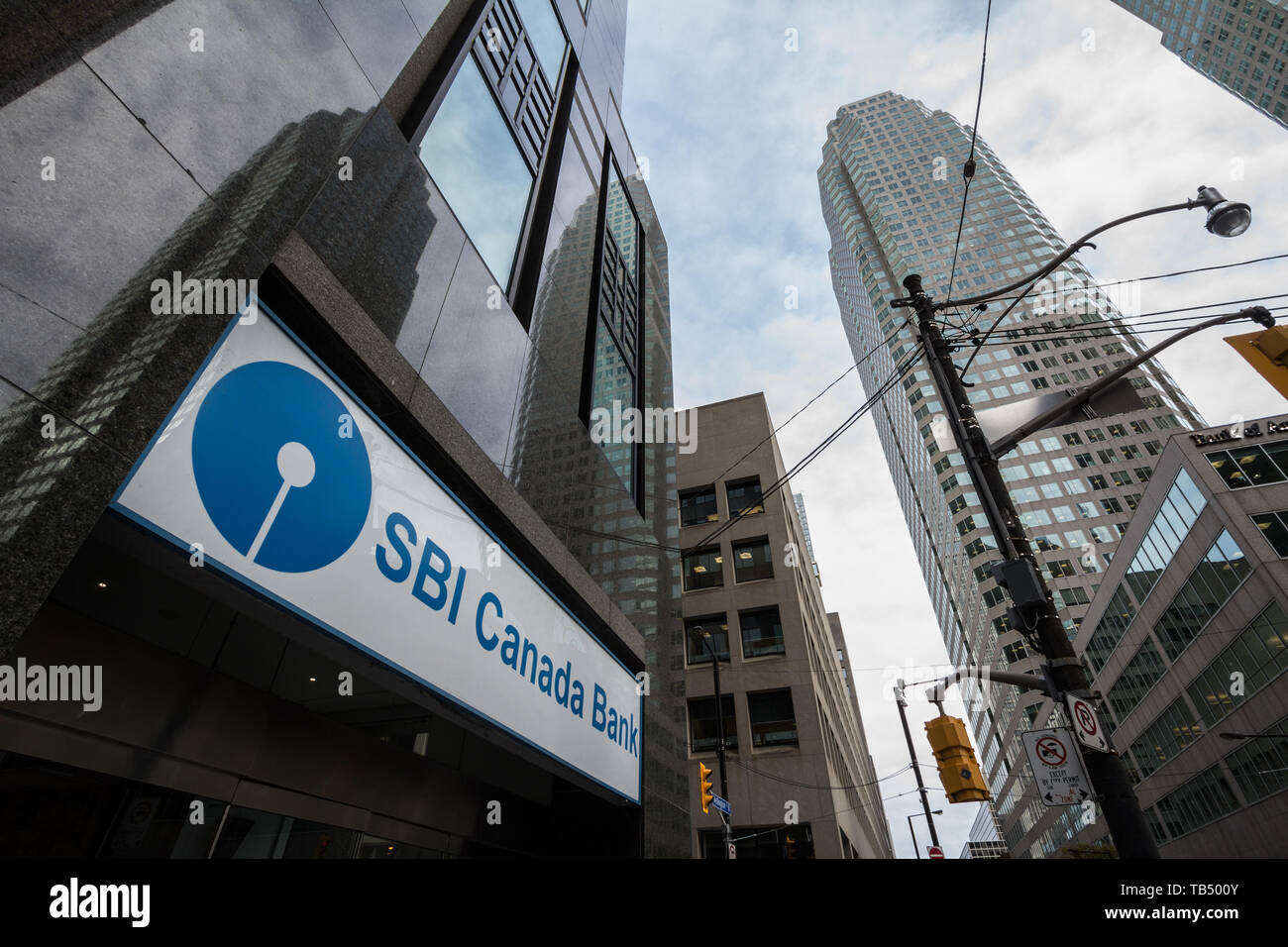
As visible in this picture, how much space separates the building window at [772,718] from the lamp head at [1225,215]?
25290mm

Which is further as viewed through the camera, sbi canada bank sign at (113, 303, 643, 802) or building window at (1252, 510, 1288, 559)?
building window at (1252, 510, 1288, 559)

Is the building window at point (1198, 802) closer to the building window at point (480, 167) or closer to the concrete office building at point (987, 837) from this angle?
the building window at point (480, 167)

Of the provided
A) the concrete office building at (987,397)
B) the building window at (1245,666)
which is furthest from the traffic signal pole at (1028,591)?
the concrete office building at (987,397)

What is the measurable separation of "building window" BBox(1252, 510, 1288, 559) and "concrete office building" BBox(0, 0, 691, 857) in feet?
126

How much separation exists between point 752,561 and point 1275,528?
26.9 metres

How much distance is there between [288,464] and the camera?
3828mm

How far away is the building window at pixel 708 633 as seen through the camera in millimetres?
31641

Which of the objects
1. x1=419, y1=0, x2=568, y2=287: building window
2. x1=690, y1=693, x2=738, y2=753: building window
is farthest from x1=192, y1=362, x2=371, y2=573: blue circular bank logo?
x1=690, y1=693, x2=738, y2=753: building window

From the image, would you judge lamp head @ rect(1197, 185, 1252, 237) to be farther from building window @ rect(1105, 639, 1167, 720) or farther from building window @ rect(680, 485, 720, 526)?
building window @ rect(1105, 639, 1167, 720)

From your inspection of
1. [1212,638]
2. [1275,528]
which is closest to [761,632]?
[1275,528]

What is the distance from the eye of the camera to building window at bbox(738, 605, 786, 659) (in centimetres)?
3112

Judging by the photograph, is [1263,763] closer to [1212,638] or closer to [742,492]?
[1212,638]
